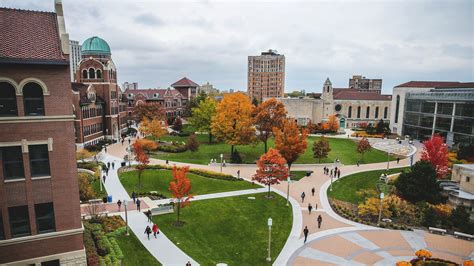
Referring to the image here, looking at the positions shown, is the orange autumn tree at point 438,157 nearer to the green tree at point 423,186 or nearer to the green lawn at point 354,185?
the green lawn at point 354,185

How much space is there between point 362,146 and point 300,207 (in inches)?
1005

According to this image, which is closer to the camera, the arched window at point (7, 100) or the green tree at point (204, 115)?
the arched window at point (7, 100)

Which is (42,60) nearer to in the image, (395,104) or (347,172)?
(347,172)

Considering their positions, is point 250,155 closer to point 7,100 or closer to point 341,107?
point 7,100

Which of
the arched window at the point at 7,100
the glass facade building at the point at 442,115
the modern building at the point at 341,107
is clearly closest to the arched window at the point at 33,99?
the arched window at the point at 7,100

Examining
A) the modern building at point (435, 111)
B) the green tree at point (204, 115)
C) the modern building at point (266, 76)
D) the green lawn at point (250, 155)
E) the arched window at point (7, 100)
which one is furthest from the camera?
the modern building at point (266, 76)

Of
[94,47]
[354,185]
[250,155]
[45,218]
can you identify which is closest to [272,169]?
[354,185]

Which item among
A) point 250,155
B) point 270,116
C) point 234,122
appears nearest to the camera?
point 270,116

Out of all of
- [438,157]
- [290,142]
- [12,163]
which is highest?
[12,163]

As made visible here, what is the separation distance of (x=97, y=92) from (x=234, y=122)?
30990 mm

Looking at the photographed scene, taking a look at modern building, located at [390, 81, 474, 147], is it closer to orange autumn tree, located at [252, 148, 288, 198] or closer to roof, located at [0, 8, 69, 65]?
orange autumn tree, located at [252, 148, 288, 198]

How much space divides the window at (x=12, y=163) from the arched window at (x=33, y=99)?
1943 mm

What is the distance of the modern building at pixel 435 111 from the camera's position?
5897 cm

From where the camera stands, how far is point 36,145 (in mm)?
15195
